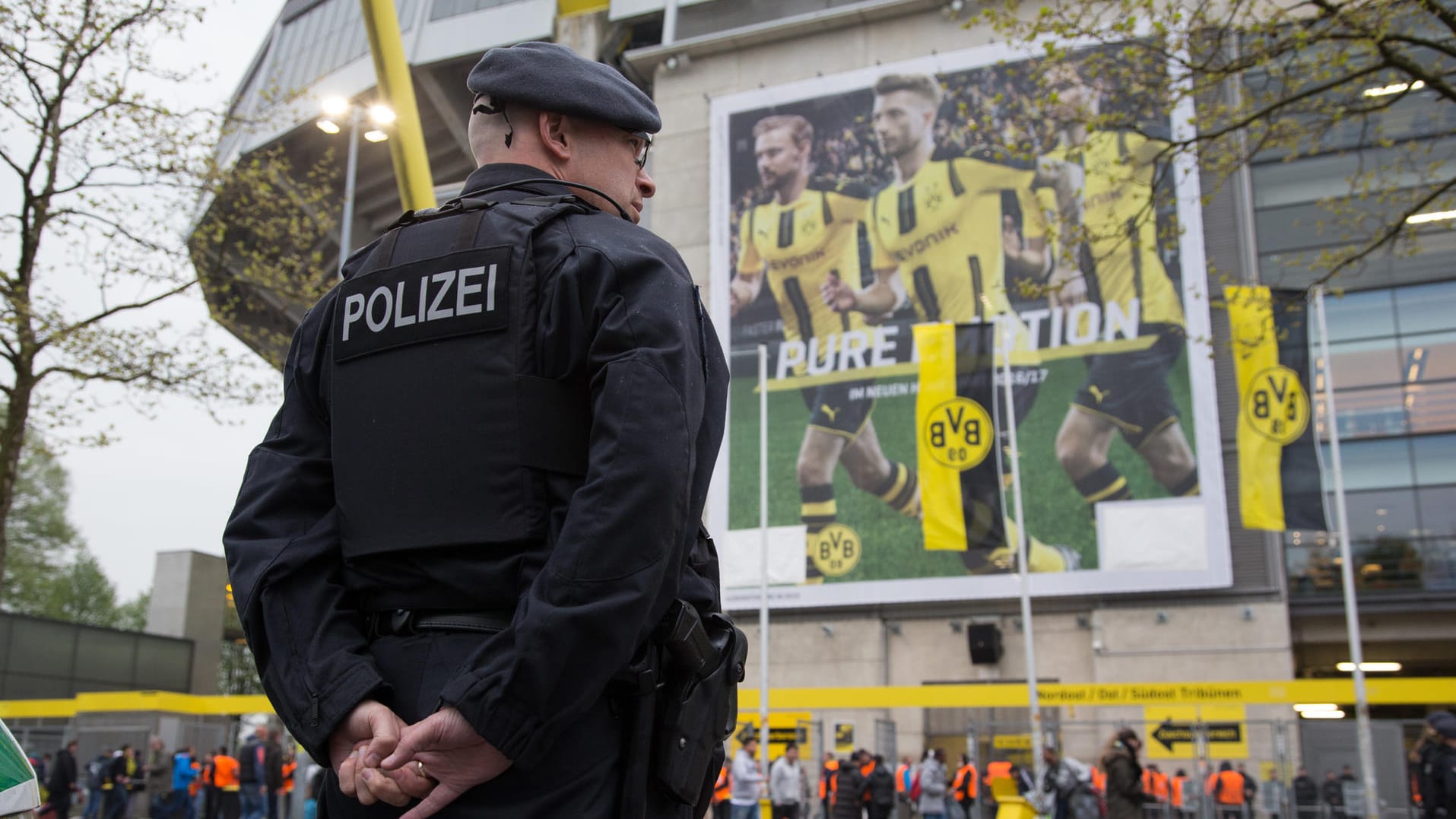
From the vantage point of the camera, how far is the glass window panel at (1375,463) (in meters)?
27.8

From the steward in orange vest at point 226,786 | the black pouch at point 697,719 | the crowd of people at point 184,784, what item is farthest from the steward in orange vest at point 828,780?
the black pouch at point 697,719

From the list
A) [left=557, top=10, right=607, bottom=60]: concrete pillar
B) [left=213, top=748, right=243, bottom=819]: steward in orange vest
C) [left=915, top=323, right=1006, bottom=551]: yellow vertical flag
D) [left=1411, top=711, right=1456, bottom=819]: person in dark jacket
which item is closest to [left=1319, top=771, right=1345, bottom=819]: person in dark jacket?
[left=915, top=323, right=1006, bottom=551]: yellow vertical flag

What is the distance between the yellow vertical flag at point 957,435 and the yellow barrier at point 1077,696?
562 centimetres

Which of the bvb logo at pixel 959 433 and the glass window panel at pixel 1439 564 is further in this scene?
the glass window panel at pixel 1439 564

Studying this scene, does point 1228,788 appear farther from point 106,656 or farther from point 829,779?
point 106,656

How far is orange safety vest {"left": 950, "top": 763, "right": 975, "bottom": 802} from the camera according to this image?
71.6ft

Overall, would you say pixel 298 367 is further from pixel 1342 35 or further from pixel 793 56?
pixel 793 56

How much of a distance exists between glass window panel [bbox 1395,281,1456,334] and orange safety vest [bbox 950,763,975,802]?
15.9 m

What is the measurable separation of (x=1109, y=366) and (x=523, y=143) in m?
28.6

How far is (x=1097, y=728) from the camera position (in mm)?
27109

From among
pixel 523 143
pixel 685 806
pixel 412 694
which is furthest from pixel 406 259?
pixel 685 806

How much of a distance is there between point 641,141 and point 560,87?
0.73ft

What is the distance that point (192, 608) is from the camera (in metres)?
39.1

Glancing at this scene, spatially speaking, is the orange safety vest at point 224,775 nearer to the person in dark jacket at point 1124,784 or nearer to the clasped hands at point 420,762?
the person in dark jacket at point 1124,784
